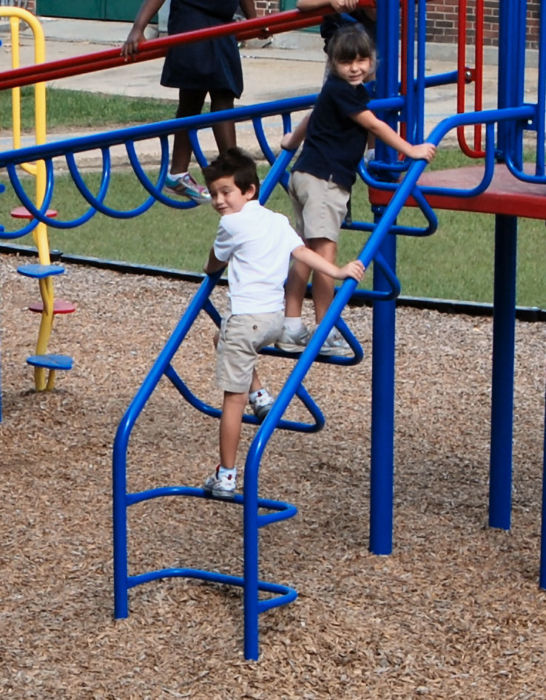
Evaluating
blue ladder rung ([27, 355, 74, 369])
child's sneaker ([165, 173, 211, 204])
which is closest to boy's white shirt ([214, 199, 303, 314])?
child's sneaker ([165, 173, 211, 204])

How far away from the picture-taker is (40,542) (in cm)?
450

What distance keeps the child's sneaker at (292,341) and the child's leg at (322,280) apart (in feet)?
0.57

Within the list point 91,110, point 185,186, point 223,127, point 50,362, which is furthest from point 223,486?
point 91,110

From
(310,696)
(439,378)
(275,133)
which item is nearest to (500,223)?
(310,696)

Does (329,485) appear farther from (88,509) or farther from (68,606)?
(68,606)

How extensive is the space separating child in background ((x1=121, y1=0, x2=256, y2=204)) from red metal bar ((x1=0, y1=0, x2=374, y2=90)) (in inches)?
42.8

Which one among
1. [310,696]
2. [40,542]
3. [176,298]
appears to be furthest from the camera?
[176,298]

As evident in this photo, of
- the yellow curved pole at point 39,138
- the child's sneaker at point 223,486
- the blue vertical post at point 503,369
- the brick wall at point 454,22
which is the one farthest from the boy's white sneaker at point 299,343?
the brick wall at point 454,22

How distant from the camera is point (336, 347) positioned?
4.22m

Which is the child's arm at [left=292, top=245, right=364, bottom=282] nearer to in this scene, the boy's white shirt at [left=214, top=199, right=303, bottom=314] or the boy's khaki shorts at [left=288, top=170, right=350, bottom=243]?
the boy's white shirt at [left=214, top=199, right=303, bottom=314]

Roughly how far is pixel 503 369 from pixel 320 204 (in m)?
0.82

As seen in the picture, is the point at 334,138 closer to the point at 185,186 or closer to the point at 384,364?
the point at 384,364

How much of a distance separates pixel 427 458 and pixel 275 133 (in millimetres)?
7255

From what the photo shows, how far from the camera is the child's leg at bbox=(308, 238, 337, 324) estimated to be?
4.14m
